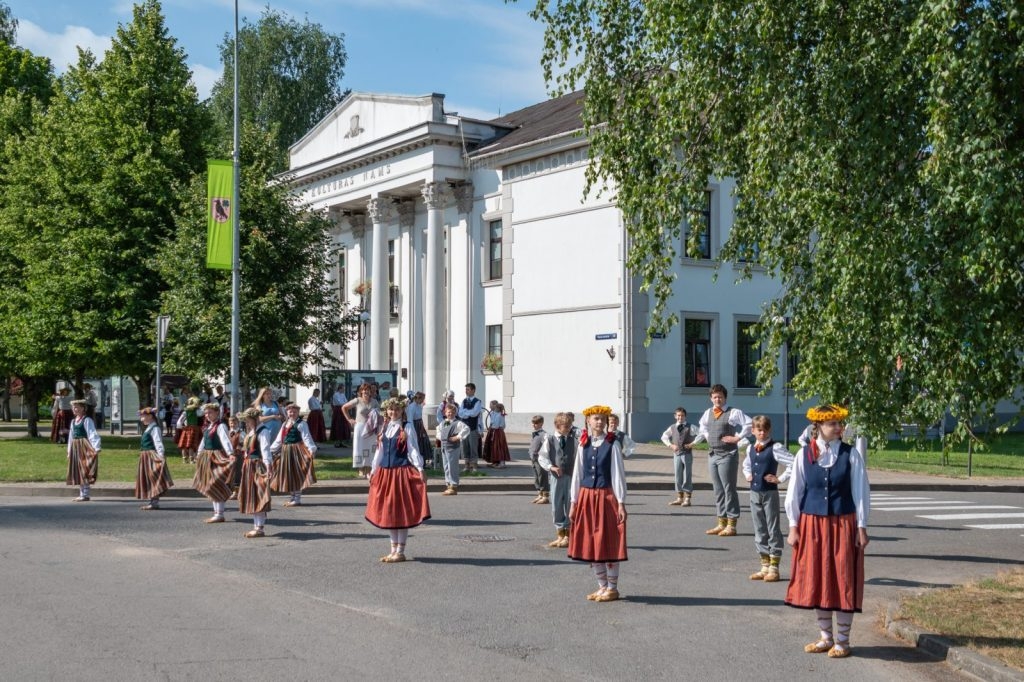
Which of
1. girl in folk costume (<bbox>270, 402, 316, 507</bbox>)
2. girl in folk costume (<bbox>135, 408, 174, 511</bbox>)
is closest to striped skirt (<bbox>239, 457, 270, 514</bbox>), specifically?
girl in folk costume (<bbox>270, 402, 316, 507</bbox>)

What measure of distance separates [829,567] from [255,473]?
8576 mm

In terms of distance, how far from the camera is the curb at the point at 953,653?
24.3ft

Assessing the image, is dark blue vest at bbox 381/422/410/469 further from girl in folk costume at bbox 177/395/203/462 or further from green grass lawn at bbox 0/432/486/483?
girl in folk costume at bbox 177/395/203/462

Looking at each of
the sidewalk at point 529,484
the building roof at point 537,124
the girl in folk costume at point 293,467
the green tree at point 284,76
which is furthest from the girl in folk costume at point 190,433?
the green tree at point 284,76

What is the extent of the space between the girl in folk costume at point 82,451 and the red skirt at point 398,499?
24.9 ft

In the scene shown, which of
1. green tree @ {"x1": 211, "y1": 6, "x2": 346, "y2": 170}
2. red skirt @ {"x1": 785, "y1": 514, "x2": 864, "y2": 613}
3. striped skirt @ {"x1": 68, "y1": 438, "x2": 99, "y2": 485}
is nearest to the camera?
red skirt @ {"x1": 785, "y1": 514, "x2": 864, "y2": 613}

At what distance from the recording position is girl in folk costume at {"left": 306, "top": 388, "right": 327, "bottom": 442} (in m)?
33.2

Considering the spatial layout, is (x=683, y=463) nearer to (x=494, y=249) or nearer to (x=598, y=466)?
(x=598, y=466)

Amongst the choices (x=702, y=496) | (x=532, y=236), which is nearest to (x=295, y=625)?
(x=702, y=496)

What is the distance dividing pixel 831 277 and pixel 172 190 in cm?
2456

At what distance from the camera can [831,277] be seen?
10320mm

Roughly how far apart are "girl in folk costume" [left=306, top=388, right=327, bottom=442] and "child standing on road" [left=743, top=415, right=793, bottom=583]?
22055mm

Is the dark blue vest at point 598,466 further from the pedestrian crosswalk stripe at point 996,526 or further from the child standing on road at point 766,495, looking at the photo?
the pedestrian crosswalk stripe at point 996,526

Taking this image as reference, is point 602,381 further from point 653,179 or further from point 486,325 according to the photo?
point 653,179
